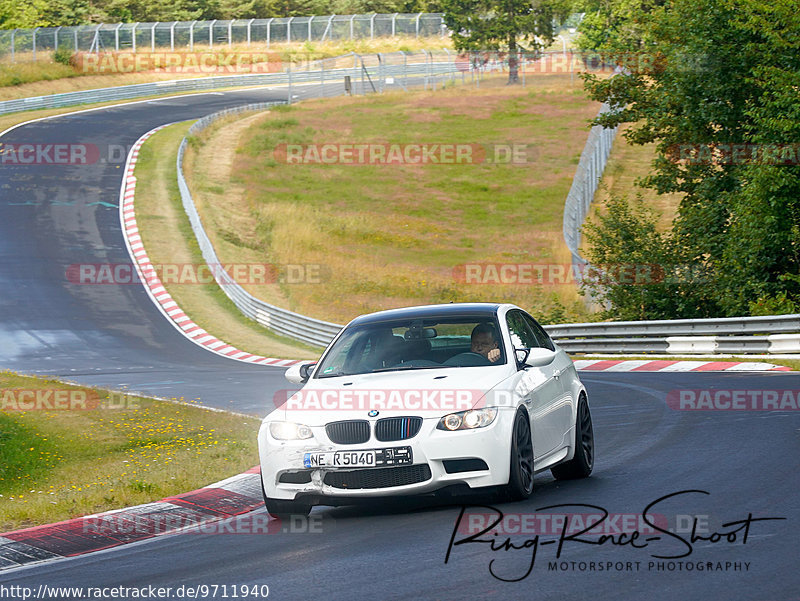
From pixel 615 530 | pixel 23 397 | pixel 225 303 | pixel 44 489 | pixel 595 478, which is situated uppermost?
pixel 615 530

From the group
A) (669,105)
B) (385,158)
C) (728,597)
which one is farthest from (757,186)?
(385,158)

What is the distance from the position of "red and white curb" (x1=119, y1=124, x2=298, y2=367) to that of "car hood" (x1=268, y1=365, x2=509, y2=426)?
17.0m

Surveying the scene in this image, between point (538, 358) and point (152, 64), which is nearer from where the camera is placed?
point (538, 358)

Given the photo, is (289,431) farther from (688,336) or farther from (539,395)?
(688,336)

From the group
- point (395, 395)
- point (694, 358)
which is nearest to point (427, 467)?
point (395, 395)

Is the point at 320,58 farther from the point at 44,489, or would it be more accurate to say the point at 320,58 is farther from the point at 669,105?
the point at 44,489

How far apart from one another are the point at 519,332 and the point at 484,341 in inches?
24.4

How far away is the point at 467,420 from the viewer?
804 centimetres

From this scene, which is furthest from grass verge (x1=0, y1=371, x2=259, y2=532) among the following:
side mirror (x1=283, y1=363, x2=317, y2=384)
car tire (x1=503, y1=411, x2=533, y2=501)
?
car tire (x1=503, y1=411, x2=533, y2=501)

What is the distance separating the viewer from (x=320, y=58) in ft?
293

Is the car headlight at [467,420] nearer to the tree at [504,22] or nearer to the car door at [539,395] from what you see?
the car door at [539,395]

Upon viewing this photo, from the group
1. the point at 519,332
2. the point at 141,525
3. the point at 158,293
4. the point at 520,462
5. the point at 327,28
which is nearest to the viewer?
the point at 520,462

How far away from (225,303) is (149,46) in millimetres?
52799

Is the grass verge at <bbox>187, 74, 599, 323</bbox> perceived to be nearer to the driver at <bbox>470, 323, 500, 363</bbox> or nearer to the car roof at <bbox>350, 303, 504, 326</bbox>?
the car roof at <bbox>350, 303, 504, 326</bbox>
